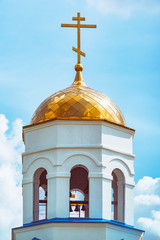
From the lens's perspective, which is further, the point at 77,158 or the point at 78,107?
the point at 78,107

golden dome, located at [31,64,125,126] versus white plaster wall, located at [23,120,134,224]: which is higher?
golden dome, located at [31,64,125,126]

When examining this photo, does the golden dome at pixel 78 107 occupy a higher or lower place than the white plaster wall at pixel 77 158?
higher

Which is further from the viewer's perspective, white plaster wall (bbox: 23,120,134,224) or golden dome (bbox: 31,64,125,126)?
golden dome (bbox: 31,64,125,126)

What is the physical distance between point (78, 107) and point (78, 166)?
210cm

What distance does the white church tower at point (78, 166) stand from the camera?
32031 mm

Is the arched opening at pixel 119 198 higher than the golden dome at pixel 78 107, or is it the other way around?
the golden dome at pixel 78 107

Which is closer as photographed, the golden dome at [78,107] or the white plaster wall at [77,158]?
the white plaster wall at [77,158]

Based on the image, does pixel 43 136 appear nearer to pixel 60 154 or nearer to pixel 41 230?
pixel 60 154

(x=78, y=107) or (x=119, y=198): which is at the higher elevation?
(x=78, y=107)

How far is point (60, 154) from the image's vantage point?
32.8 m

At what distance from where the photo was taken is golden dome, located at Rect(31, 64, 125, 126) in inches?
1307

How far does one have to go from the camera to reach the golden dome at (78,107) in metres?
33.2

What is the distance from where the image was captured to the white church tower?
32.0m

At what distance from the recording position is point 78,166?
34.0 meters
